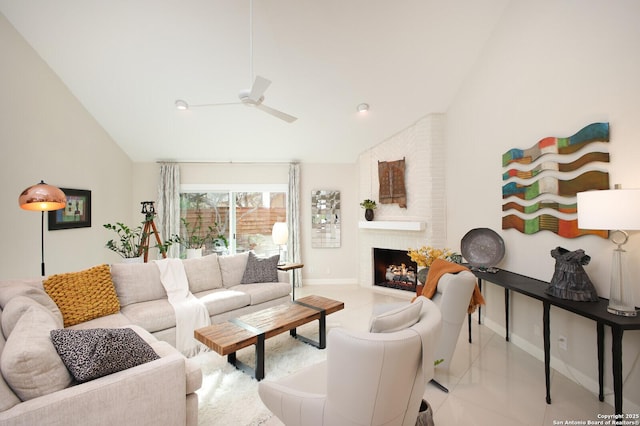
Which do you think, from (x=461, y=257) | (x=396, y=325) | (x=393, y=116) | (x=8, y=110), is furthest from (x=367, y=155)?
(x=8, y=110)

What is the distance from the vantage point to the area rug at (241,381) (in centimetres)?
203

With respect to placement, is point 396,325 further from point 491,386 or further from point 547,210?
point 547,210

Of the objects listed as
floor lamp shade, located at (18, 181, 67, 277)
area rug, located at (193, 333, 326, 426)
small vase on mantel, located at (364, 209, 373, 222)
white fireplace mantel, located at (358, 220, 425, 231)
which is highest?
floor lamp shade, located at (18, 181, 67, 277)

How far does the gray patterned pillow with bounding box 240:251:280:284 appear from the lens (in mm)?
3975

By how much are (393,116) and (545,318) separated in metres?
3.28

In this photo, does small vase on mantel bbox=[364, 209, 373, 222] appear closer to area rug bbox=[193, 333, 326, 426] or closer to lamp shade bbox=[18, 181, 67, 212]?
area rug bbox=[193, 333, 326, 426]

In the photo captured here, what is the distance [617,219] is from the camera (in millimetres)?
1769

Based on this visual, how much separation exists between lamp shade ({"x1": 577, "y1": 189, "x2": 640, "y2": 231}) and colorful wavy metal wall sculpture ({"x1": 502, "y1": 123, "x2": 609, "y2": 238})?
47 cm

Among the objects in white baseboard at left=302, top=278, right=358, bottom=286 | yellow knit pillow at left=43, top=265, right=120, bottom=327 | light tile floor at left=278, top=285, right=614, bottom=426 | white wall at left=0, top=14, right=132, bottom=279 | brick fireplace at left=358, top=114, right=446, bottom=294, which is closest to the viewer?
light tile floor at left=278, top=285, right=614, bottom=426

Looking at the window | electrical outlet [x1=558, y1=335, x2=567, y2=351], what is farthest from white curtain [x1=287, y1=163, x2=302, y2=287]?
electrical outlet [x1=558, y1=335, x2=567, y2=351]

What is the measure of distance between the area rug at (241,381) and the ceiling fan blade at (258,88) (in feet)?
7.79

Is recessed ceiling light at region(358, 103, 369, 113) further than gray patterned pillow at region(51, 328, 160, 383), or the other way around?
recessed ceiling light at region(358, 103, 369, 113)

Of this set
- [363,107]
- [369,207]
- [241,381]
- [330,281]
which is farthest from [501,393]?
[330,281]

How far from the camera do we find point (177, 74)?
374 centimetres
